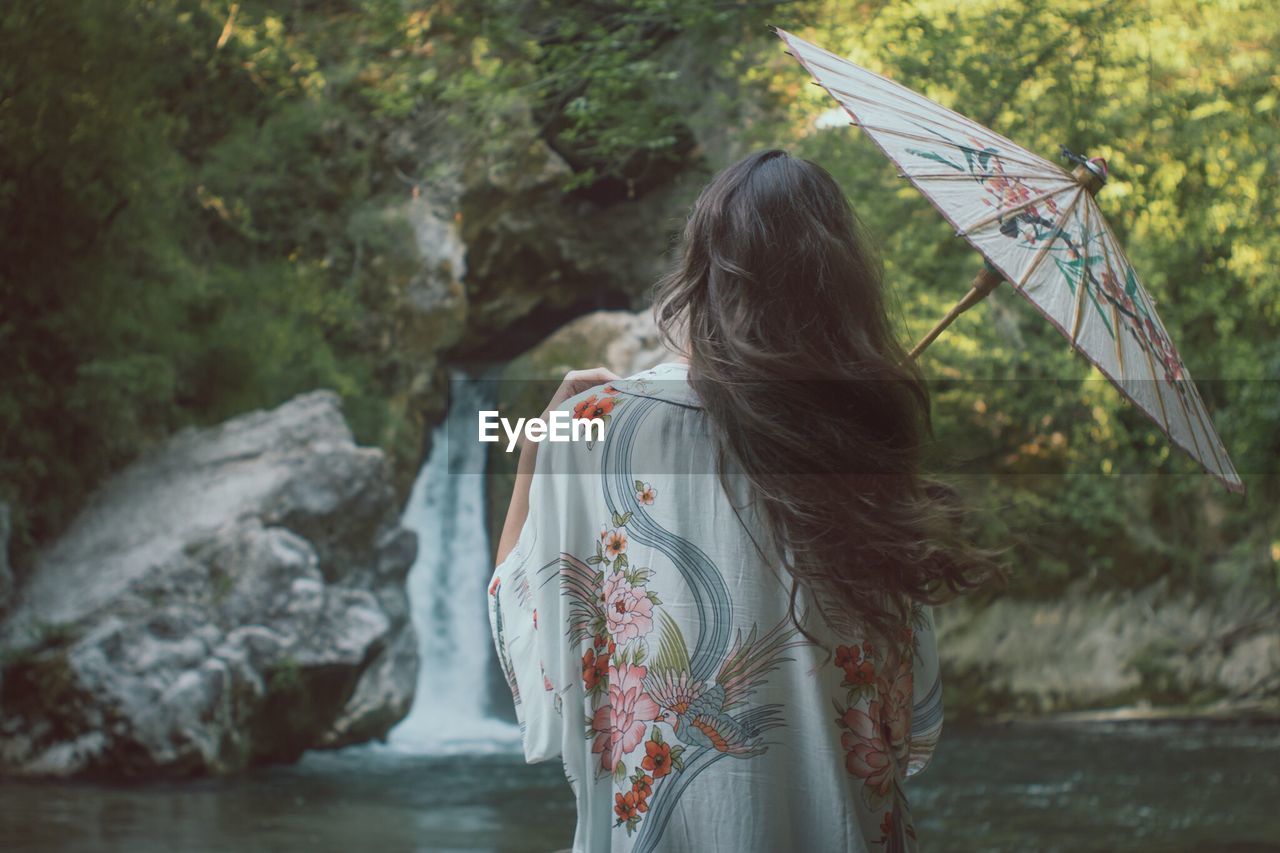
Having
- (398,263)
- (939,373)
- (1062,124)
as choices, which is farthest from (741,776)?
(398,263)

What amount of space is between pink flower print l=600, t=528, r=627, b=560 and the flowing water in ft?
14.8

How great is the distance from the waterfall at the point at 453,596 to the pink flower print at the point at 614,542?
7.17 metres

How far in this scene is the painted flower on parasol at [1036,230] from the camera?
6.02ft

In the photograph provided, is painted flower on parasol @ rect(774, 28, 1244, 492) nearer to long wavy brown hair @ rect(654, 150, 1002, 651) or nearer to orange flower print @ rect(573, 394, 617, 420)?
long wavy brown hair @ rect(654, 150, 1002, 651)

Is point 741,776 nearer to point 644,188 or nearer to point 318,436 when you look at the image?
point 318,436

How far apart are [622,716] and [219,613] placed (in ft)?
20.9

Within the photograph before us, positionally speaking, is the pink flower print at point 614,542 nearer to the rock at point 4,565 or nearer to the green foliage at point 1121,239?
the green foliage at point 1121,239

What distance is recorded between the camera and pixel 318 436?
831 centimetres

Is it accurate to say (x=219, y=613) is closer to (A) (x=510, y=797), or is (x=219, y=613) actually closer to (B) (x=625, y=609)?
(A) (x=510, y=797)

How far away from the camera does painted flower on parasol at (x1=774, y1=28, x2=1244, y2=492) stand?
1835 mm

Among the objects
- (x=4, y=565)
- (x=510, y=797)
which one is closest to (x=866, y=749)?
(x=510, y=797)

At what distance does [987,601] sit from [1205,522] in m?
1.73

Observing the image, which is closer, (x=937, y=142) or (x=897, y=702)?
(x=897, y=702)

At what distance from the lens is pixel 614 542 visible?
53.9 inches
